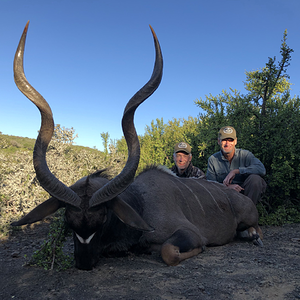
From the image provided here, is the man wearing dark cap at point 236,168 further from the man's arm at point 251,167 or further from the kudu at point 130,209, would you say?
the kudu at point 130,209

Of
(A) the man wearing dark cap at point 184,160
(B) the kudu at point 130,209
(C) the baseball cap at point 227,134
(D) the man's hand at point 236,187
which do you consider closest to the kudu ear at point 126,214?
(B) the kudu at point 130,209

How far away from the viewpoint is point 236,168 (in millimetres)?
5805

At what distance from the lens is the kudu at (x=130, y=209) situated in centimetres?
300

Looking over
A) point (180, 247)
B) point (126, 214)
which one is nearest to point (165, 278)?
point (180, 247)

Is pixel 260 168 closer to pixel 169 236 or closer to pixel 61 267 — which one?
pixel 169 236

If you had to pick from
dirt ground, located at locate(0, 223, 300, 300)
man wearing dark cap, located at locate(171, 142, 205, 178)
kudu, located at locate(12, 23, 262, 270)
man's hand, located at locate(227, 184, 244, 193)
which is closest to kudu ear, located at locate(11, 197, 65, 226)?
kudu, located at locate(12, 23, 262, 270)

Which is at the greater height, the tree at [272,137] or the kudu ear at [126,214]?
the tree at [272,137]

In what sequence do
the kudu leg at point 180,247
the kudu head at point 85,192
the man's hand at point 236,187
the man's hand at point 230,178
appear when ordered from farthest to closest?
the man's hand at point 230,178 < the man's hand at point 236,187 < the kudu leg at point 180,247 < the kudu head at point 85,192

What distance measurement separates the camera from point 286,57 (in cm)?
679

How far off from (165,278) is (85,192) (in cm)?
120

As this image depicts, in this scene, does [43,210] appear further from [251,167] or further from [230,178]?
[251,167]

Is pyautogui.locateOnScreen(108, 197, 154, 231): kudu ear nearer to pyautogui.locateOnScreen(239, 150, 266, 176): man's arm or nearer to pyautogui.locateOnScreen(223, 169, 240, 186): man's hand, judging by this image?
pyautogui.locateOnScreen(223, 169, 240, 186): man's hand

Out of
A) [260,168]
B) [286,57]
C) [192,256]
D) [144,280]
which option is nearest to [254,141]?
[260,168]

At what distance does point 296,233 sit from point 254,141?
2279 millimetres
